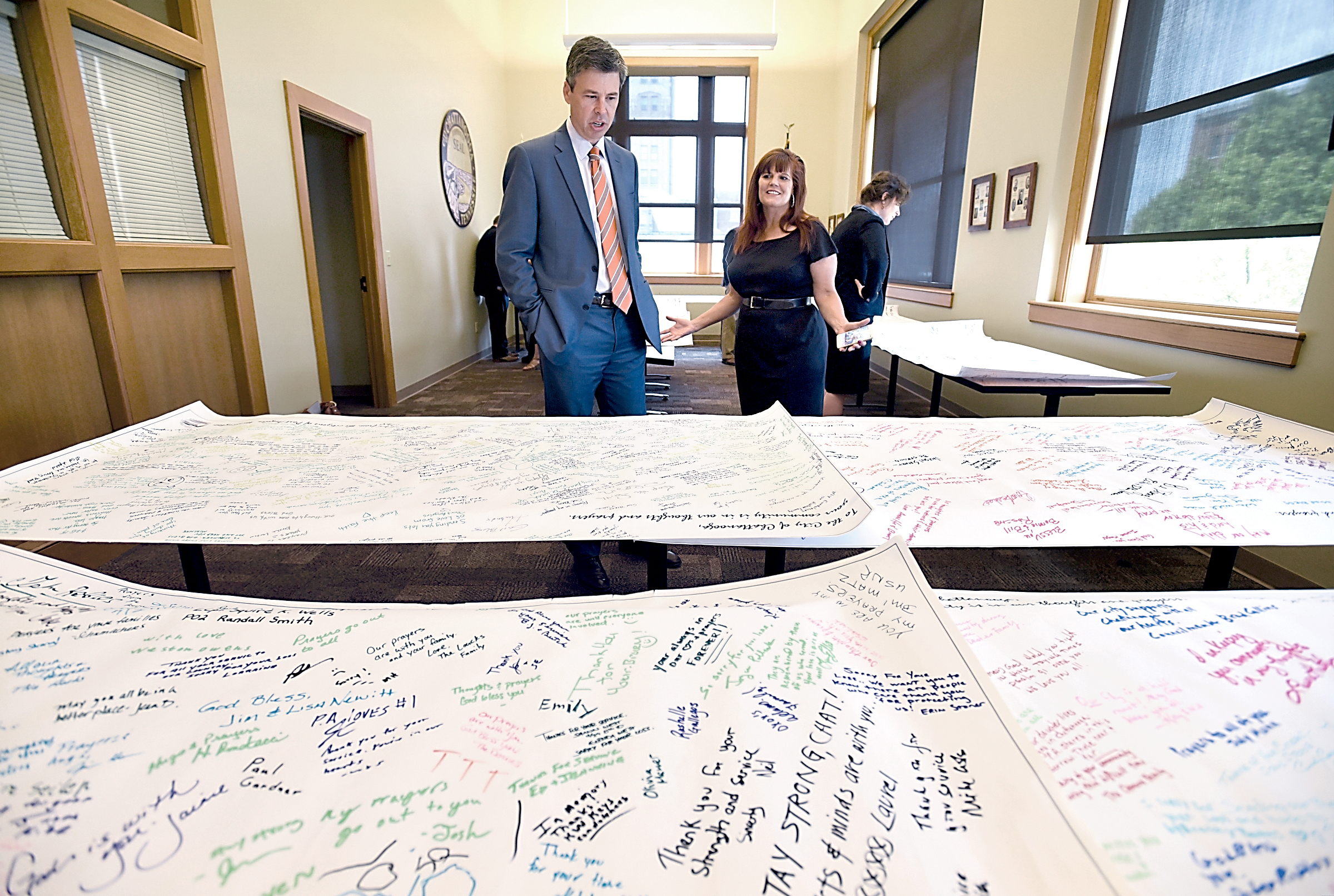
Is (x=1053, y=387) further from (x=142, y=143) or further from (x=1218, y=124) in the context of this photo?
(x=142, y=143)

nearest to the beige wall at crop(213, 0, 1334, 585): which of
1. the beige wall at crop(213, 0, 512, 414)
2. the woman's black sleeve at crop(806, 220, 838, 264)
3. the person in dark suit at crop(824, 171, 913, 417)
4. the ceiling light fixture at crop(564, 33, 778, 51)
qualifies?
the beige wall at crop(213, 0, 512, 414)

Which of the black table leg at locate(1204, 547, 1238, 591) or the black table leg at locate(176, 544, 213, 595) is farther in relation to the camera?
the black table leg at locate(176, 544, 213, 595)

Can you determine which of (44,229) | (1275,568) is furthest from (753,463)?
(44,229)

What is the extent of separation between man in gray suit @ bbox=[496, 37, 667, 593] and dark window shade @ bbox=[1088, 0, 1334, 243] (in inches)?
81.1

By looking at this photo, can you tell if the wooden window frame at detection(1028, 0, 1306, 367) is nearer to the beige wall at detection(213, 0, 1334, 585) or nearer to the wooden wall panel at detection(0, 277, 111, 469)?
the beige wall at detection(213, 0, 1334, 585)

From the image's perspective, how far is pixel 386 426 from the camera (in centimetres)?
149

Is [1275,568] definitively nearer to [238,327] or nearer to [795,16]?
[238,327]

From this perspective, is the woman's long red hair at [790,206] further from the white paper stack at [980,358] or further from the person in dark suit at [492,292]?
the person in dark suit at [492,292]

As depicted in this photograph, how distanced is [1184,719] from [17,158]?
9.58 ft

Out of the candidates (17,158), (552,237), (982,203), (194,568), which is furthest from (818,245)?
(17,158)

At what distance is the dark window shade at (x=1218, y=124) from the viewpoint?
6.48 feet

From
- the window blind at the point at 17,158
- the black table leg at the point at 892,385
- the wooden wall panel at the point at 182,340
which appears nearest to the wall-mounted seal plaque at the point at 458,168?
the wooden wall panel at the point at 182,340

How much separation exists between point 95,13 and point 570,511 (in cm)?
248

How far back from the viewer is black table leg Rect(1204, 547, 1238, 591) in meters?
1.11
